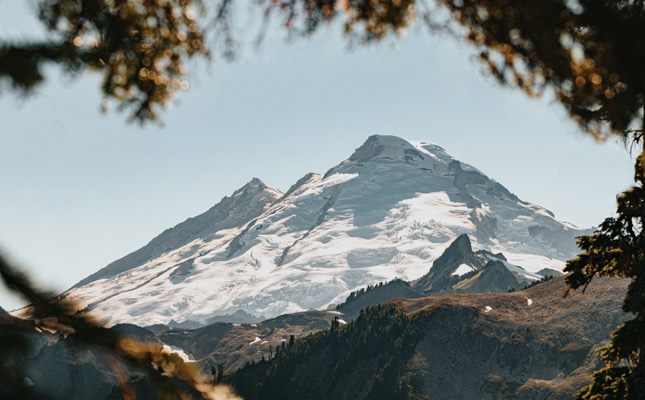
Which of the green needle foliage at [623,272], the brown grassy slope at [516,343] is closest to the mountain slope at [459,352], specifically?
the brown grassy slope at [516,343]

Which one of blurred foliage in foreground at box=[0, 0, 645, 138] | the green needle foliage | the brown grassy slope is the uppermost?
blurred foliage in foreground at box=[0, 0, 645, 138]

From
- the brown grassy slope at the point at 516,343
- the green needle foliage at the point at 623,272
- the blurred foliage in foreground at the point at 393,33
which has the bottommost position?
the brown grassy slope at the point at 516,343

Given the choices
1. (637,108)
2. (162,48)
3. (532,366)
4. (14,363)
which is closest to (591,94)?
(637,108)

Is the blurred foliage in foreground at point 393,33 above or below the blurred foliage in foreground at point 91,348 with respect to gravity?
above

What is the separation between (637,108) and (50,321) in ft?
18.8

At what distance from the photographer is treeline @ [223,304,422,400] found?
160875 mm

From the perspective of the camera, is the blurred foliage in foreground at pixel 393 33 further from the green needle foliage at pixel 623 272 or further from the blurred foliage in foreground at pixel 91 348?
the green needle foliage at pixel 623 272

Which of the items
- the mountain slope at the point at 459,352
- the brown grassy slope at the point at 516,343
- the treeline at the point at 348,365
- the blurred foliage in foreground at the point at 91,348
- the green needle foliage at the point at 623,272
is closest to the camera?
the blurred foliage in foreground at the point at 91,348

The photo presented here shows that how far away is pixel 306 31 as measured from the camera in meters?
7.82

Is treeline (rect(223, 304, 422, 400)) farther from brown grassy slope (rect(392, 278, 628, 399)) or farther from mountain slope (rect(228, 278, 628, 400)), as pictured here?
brown grassy slope (rect(392, 278, 628, 399))

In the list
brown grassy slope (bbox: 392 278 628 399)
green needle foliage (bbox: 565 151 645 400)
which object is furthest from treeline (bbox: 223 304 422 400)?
green needle foliage (bbox: 565 151 645 400)

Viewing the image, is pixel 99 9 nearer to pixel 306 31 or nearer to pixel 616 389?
pixel 306 31

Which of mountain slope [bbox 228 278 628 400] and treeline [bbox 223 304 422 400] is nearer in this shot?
mountain slope [bbox 228 278 628 400]

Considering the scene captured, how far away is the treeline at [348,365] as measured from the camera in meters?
161
